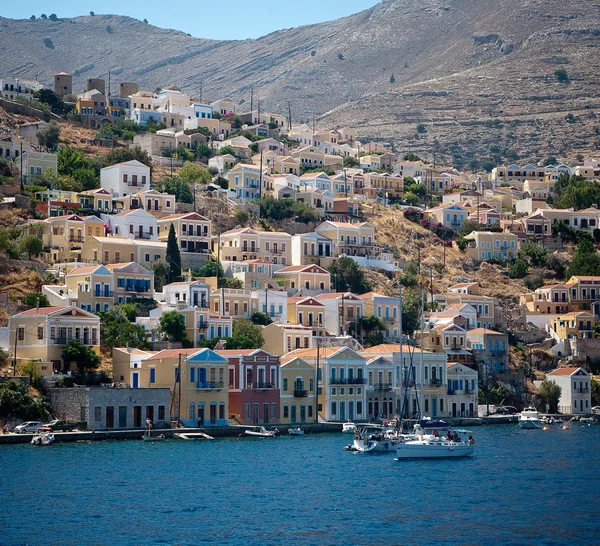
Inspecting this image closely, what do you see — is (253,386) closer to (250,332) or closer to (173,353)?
(173,353)

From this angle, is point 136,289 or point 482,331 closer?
point 136,289

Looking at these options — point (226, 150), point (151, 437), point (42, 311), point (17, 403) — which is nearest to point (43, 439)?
point (17, 403)

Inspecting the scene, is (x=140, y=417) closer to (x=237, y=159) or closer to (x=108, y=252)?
(x=108, y=252)

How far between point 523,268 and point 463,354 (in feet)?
83.2

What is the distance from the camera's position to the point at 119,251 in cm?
9650

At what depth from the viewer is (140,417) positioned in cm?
7269

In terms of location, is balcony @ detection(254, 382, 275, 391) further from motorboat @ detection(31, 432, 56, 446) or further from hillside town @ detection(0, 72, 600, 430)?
motorboat @ detection(31, 432, 56, 446)

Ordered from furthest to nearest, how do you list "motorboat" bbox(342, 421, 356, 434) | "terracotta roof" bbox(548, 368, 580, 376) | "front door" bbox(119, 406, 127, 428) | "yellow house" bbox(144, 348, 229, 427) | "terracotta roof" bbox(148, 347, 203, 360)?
"terracotta roof" bbox(548, 368, 580, 376) < "motorboat" bbox(342, 421, 356, 434) < "terracotta roof" bbox(148, 347, 203, 360) < "yellow house" bbox(144, 348, 229, 427) < "front door" bbox(119, 406, 127, 428)

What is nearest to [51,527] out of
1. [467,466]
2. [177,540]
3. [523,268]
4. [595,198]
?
[177,540]

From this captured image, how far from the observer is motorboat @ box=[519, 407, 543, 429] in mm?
88875

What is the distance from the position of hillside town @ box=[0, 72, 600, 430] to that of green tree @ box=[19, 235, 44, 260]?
0.36 ft

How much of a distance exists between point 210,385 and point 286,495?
22830 mm

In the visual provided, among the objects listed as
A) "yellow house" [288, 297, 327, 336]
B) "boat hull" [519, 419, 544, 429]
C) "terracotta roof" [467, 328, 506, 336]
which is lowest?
"boat hull" [519, 419, 544, 429]

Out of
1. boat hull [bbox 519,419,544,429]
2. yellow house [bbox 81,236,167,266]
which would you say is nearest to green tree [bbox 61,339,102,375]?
yellow house [bbox 81,236,167,266]
